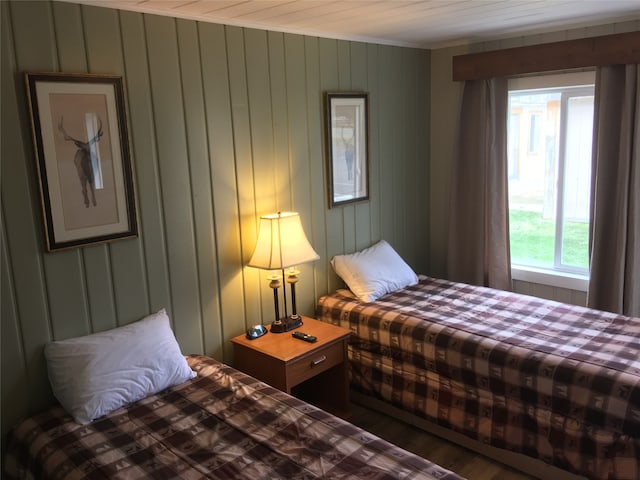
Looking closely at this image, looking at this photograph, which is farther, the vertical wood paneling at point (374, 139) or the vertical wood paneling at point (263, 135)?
the vertical wood paneling at point (374, 139)

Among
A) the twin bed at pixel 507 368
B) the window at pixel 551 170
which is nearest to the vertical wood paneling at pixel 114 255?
the twin bed at pixel 507 368

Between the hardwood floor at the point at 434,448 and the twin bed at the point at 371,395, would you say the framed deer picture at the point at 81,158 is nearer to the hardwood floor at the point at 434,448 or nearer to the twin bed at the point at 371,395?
the twin bed at the point at 371,395

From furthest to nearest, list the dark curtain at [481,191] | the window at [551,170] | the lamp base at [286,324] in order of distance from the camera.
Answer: the dark curtain at [481,191]
the window at [551,170]
the lamp base at [286,324]

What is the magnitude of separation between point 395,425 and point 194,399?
1.26 meters

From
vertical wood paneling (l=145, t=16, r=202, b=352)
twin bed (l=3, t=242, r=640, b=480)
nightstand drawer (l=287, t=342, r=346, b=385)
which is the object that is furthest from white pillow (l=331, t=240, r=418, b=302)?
vertical wood paneling (l=145, t=16, r=202, b=352)

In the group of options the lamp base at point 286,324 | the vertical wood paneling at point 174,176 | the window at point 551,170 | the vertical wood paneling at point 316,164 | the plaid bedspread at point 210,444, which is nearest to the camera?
the plaid bedspread at point 210,444

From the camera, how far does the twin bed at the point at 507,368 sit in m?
2.29

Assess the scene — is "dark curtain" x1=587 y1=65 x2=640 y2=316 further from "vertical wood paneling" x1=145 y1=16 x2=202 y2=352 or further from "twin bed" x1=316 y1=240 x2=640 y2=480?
"vertical wood paneling" x1=145 y1=16 x2=202 y2=352

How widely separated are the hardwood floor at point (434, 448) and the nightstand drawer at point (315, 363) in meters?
0.42

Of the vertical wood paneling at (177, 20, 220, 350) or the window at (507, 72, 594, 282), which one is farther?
the window at (507, 72, 594, 282)

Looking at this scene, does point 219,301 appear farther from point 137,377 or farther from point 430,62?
point 430,62

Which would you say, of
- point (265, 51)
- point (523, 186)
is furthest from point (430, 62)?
point (265, 51)

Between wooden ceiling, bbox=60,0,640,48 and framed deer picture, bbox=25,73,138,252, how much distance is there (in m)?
0.38

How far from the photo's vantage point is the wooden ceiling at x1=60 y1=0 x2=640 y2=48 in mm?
2475
